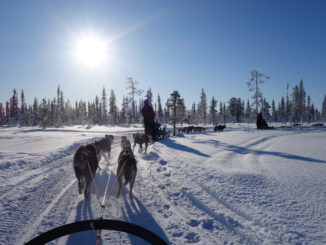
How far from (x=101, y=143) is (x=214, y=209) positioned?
20.6 feet

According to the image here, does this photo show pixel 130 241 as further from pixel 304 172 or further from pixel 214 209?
pixel 304 172

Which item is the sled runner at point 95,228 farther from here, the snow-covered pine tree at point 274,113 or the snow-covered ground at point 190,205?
the snow-covered pine tree at point 274,113

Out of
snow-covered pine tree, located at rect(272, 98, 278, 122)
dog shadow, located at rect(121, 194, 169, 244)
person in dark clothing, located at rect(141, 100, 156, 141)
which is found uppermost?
snow-covered pine tree, located at rect(272, 98, 278, 122)

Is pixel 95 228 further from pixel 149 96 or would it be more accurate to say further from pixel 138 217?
pixel 149 96

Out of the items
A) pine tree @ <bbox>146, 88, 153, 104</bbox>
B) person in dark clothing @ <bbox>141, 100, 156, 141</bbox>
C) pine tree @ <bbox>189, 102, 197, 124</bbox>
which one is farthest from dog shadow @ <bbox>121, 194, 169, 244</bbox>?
pine tree @ <bbox>189, 102, 197, 124</bbox>

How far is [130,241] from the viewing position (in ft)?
8.43

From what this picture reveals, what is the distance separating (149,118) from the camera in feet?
50.9

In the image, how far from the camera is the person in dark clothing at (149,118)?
15234 mm

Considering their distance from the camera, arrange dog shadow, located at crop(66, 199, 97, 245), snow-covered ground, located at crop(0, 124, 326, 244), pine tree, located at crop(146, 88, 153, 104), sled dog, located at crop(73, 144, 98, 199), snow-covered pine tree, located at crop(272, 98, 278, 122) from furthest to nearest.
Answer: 1. snow-covered pine tree, located at crop(272, 98, 278, 122)
2. pine tree, located at crop(146, 88, 153, 104)
3. sled dog, located at crop(73, 144, 98, 199)
4. snow-covered ground, located at crop(0, 124, 326, 244)
5. dog shadow, located at crop(66, 199, 97, 245)

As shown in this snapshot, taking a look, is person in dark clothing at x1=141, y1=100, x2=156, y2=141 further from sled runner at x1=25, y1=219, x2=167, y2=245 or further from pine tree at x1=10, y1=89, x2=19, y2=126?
pine tree at x1=10, y1=89, x2=19, y2=126

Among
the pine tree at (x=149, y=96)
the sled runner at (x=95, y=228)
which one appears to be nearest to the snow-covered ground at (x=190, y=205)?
the sled runner at (x=95, y=228)

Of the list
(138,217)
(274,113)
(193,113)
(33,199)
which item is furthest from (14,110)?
(274,113)

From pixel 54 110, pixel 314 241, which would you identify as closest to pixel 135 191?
pixel 314 241

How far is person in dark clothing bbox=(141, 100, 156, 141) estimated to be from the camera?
15.2m
